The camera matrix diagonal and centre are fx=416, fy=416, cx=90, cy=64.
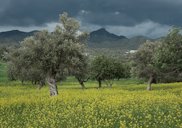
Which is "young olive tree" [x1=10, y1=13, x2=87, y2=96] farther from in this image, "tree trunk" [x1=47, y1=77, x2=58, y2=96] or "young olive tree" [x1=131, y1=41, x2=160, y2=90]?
"young olive tree" [x1=131, y1=41, x2=160, y2=90]

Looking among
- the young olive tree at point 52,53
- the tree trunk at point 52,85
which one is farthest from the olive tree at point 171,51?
the tree trunk at point 52,85

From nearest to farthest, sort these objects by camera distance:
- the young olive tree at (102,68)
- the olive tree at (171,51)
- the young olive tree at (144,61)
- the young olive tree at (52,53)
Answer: the young olive tree at (52,53) < the olive tree at (171,51) < the young olive tree at (144,61) < the young olive tree at (102,68)

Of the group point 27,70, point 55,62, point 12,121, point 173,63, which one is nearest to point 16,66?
point 27,70

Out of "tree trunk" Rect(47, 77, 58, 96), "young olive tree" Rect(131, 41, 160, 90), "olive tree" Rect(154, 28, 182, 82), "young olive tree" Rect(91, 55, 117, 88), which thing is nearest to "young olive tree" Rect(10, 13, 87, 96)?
"tree trunk" Rect(47, 77, 58, 96)

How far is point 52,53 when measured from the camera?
146 ft

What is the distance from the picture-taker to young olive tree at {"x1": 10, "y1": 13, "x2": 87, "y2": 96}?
44.9m

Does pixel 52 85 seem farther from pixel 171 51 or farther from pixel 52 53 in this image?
pixel 171 51

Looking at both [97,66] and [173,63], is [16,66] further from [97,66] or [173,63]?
[97,66]

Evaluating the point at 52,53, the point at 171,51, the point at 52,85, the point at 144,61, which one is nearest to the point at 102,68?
the point at 144,61

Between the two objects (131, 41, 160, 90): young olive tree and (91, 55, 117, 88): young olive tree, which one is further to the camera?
(91, 55, 117, 88): young olive tree

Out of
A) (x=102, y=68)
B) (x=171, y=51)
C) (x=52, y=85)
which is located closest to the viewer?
(x=52, y=85)

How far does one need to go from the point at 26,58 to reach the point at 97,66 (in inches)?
1778

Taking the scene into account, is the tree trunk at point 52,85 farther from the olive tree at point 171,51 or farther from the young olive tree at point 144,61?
the young olive tree at point 144,61

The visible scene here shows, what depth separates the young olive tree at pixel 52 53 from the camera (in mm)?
44906
